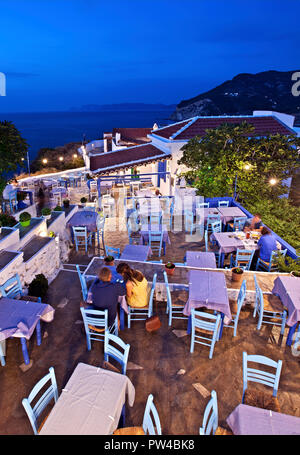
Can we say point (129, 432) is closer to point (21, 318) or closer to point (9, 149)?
point (21, 318)

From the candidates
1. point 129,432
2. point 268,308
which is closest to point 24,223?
point 129,432

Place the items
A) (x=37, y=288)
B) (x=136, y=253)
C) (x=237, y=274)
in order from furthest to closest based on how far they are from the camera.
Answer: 1. (x=136, y=253)
2. (x=37, y=288)
3. (x=237, y=274)

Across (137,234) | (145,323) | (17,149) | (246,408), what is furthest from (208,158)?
(246,408)

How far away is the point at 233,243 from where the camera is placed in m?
→ 7.66

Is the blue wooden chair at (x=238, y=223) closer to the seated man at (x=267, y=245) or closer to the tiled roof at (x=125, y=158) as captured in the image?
the seated man at (x=267, y=245)

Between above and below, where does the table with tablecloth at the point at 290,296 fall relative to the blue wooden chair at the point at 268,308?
above

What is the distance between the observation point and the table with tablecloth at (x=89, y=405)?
2.94 m

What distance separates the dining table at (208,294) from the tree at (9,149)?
604 centimetres

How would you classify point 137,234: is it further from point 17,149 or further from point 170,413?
point 170,413

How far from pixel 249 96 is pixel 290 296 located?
318 ft

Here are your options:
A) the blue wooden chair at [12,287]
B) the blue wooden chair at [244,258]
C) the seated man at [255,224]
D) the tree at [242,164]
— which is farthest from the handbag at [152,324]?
the tree at [242,164]

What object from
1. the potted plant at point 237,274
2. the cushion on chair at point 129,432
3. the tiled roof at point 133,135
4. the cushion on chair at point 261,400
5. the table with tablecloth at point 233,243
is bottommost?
the cushion on chair at point 261,400

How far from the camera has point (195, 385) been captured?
4441 mm
